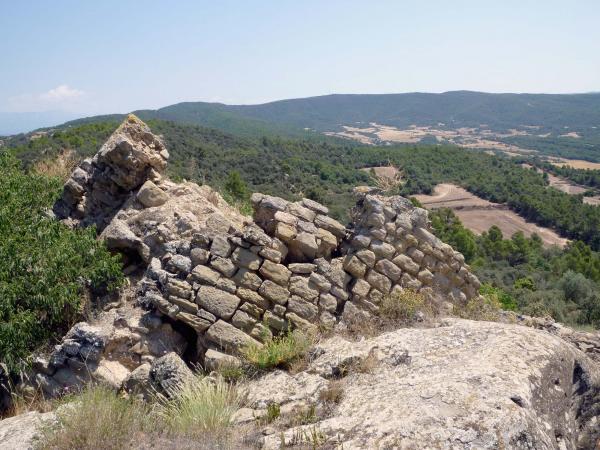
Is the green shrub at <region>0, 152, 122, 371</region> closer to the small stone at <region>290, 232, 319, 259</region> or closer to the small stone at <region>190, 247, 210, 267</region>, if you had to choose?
the small stone at <region>190, 247, 210, 267</region>

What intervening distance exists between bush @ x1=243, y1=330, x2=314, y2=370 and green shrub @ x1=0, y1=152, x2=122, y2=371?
302 centimetres

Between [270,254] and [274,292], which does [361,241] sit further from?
[274,292]

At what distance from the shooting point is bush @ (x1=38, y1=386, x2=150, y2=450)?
4.54 meters

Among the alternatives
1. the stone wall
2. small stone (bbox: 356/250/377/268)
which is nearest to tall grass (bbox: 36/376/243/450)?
the stone wall

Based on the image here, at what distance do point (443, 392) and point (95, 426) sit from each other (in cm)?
340

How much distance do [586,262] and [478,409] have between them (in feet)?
115

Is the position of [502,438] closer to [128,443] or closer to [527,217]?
Answer: [128,443]

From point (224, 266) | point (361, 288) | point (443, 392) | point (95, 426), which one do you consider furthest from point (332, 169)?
point (95, 426)

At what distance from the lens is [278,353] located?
6715 mm

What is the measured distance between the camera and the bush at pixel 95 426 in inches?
179

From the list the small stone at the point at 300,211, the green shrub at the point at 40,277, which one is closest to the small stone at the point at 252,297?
the small stone at the point at 300,211

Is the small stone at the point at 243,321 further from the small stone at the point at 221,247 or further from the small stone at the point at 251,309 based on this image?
the small stone at the point at 221,247

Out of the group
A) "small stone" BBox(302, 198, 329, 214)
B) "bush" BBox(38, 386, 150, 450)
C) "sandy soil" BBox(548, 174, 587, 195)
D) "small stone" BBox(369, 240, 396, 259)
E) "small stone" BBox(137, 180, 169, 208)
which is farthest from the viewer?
"sandy soil" BBox(548, 174, 587, 195)

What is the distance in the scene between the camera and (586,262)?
3469 cm
